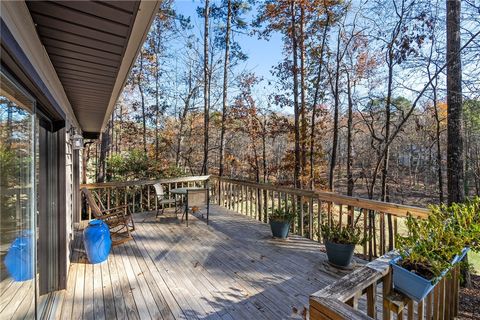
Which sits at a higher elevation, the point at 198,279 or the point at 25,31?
the point at 25,31

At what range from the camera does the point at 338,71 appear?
9.01 metres

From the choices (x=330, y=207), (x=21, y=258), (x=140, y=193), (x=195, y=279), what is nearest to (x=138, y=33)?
(x=21, y=258)

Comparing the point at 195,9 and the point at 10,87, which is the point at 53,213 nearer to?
the point at 10,87

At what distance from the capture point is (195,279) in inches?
117

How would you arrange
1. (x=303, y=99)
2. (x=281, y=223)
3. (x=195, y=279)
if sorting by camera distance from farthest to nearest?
(x=303, y=99) < (x=281, y=223) < (x=195, y=279)

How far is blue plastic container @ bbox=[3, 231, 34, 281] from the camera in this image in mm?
1360

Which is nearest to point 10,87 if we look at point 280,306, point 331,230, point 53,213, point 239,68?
point 53,213

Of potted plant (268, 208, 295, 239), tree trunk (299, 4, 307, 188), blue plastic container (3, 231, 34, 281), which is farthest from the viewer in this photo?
tree trunk (299, 4, 307, 188)

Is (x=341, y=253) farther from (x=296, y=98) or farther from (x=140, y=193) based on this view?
(x=296, y=98)

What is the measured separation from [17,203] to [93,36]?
1108 millimetres

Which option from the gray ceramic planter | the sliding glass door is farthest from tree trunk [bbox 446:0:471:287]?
the sliding glass door

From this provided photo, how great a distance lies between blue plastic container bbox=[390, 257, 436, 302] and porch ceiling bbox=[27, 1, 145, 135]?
201 centimetres

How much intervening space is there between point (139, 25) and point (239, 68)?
1034 centimetres

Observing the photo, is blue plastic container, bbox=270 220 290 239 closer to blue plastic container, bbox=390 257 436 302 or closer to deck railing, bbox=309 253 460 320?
deck railing, bbox=309 253 460 320
